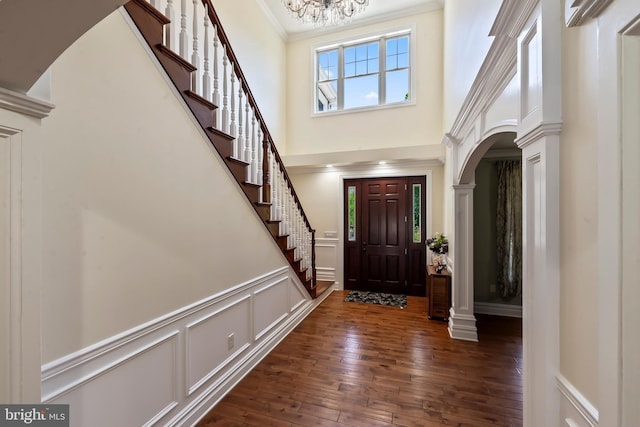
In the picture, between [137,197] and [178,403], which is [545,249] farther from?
[178,403]

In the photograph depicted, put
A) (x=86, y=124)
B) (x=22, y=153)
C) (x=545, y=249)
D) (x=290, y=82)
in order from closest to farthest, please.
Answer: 1. (x=22, y=153)
2. (x=545, y=249)
3. (x=86, y=124)
4. (x=290, y=82)

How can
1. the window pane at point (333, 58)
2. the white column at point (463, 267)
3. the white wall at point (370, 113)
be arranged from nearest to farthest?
the white column at point (463, 267)
the white wall at point (370, 113)
the window pane at point (333, 58)

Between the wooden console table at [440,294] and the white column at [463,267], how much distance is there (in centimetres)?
32

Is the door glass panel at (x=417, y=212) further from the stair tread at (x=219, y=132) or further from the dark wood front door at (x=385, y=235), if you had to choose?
the stair tread at (x=219, y=132)

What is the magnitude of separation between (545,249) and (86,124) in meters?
2.11

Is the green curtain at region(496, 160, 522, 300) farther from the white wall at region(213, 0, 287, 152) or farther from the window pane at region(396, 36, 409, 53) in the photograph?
the white wall at region(213, 0, 287, 152)

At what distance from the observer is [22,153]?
89cm

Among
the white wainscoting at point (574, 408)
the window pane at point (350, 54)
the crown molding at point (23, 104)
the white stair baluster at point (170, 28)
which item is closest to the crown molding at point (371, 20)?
the window pane at point (350, 54)

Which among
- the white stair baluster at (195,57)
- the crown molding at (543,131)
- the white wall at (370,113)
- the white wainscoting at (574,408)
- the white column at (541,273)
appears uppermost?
the white wall at (370,113)

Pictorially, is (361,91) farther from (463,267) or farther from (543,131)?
(543,131)

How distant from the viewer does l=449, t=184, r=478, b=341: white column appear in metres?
3.23

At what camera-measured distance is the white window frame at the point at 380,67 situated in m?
4.86

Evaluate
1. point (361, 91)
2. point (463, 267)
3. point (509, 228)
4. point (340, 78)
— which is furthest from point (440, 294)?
point (340, 78)

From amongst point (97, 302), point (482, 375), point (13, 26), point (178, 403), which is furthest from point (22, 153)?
point (482, 375)
